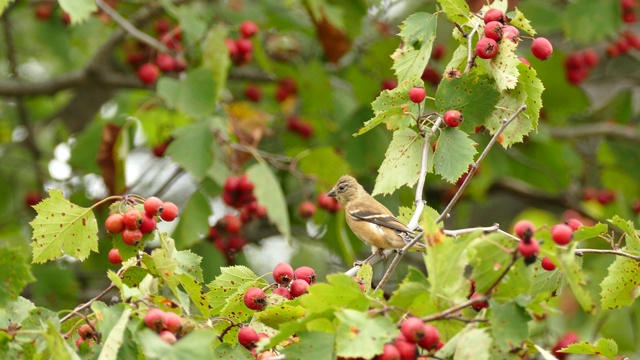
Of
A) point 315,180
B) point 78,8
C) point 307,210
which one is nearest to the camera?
point 78,8

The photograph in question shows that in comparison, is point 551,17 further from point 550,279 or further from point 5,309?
point 5,309

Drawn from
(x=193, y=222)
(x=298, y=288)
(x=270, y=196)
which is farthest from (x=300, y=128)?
(x=298, y=288)

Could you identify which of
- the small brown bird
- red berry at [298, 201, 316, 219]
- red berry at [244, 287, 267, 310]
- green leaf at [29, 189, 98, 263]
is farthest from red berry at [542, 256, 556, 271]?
red berry at [298, 201, 316, 219]

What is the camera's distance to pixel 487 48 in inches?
147

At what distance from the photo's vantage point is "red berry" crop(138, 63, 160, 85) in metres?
7.19

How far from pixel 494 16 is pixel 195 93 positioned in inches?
115

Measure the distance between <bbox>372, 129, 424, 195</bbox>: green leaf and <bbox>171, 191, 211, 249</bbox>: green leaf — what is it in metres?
2.49

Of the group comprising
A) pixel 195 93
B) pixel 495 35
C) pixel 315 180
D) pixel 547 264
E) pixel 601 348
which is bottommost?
pixel 315 180

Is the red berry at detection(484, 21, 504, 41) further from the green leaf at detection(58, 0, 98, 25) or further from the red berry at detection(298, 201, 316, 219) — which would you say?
the red berry at detection(298, 201, 316, 219)

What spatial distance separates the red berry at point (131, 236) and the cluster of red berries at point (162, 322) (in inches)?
29.4

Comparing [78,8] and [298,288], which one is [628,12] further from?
[298,288]

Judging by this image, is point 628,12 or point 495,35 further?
point 628,12

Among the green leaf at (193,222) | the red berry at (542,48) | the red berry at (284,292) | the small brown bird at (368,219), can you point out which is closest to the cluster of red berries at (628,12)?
the small brown bird at (368,219)

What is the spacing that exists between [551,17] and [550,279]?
5046mm
